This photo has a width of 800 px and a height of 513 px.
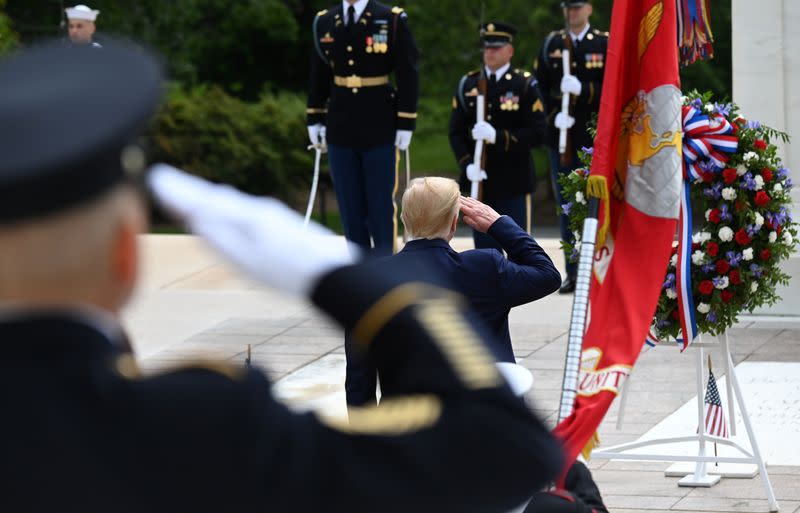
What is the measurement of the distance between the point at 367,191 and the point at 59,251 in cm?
809

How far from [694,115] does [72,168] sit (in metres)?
4.12

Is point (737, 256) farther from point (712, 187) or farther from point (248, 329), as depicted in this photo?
point (248, 329)

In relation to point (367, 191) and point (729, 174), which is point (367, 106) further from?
point (729, 174)

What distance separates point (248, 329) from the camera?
855cm

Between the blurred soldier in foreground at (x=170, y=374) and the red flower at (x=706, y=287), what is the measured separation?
161 inches

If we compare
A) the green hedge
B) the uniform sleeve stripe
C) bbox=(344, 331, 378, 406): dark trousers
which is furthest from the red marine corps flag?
the green hedge

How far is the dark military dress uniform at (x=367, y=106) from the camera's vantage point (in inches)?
354

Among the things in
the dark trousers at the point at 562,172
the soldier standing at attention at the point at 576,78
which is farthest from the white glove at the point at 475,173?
the soldier standing at attention at the point at 576,78

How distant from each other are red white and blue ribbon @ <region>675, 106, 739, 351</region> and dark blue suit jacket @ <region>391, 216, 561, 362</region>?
91cm

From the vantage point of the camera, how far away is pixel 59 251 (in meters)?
1.11

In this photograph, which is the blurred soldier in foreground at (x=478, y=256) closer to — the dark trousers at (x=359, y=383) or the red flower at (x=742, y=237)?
the dark trousers at (x=359, y=383)

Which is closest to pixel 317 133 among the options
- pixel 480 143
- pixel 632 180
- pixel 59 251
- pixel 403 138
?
pixel 403 138

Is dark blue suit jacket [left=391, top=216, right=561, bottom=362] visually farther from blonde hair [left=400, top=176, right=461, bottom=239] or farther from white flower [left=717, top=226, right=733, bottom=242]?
white flower [left=717, top=226, right=733, bottom=242]

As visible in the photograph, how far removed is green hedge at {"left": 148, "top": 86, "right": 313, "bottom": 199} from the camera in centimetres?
1727
